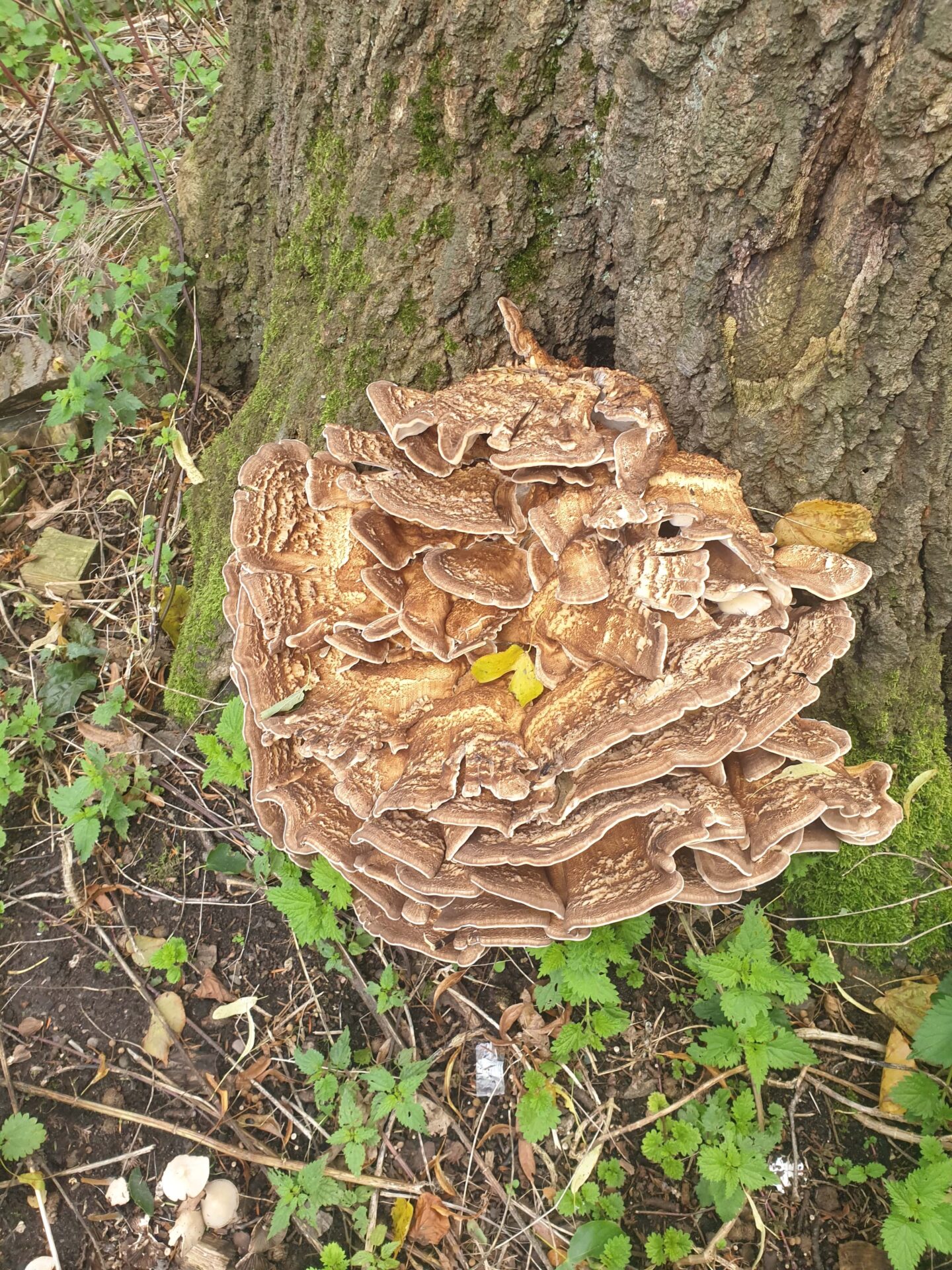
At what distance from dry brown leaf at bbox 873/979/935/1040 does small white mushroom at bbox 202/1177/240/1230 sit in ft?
9.16

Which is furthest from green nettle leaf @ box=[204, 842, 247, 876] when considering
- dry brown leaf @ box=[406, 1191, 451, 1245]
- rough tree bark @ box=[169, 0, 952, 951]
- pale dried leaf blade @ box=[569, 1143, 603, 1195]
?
pale dried leaf blade @ box=[569, 1143, 603, 1195]

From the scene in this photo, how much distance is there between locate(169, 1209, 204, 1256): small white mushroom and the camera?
10.2 feet

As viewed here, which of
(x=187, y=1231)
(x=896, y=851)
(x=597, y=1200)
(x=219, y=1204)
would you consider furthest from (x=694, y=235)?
(x=187, y=1231)

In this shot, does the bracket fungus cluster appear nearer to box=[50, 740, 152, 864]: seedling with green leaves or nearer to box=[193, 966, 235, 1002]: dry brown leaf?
box=[193, 966, 235, 1002]: dry brown leaf

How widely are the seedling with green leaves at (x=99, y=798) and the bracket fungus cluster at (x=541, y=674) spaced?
4.18ft

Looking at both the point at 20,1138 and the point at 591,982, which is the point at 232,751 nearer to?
the point at 20,1138

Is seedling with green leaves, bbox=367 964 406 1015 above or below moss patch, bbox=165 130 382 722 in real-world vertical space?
below

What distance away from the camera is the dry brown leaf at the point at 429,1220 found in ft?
10.3

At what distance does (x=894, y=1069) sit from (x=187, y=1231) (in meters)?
2.91

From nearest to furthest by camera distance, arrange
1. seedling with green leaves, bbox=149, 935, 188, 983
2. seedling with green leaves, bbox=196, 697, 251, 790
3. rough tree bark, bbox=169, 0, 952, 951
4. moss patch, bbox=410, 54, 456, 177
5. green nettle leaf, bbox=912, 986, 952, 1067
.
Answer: rough tree bark, bbox=169, 0, 952, 951, green nettle leaf, bbox=912, 986, 952, 1067, moss patch, bbox=410, 54, 456, 177, seedling with green leaves, bbox=149, 935, 188, 983, seedling with green leaves, bbox=196, 697, 251, 790

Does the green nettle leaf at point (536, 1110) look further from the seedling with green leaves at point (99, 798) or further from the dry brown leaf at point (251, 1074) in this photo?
the seedling with green leaves at point (99, 798)

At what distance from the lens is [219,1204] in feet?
10.4

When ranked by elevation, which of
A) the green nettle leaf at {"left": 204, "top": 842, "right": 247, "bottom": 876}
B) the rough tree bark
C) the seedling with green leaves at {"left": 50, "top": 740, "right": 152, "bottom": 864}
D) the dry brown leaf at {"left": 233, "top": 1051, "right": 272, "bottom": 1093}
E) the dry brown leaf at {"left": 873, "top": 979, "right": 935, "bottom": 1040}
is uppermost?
the rough tree bark

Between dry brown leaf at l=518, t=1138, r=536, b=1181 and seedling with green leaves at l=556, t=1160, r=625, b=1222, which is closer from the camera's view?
seedling with green leaves at l=556, t=1160, r=625, b=1222
